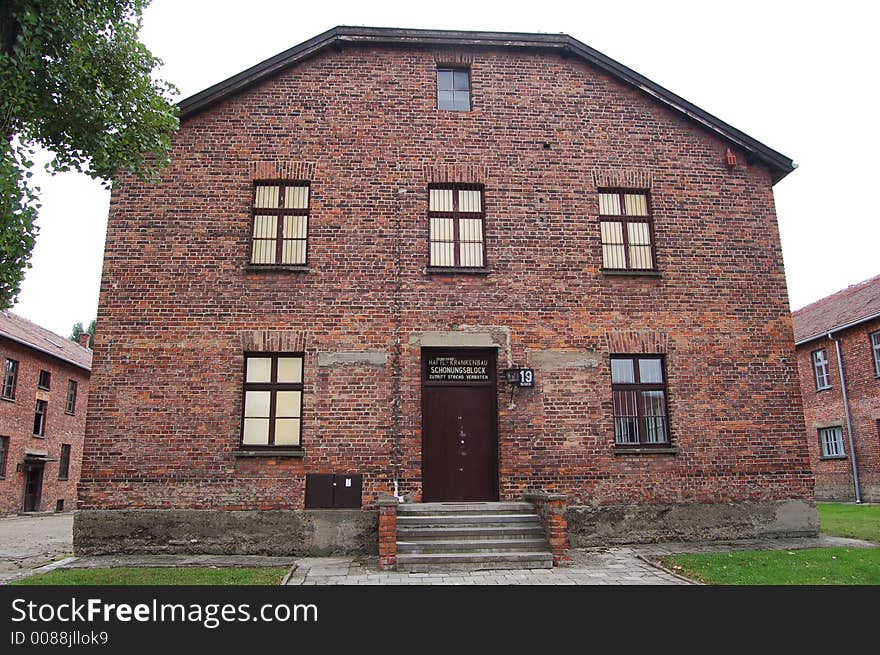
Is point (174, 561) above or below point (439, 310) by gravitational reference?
below

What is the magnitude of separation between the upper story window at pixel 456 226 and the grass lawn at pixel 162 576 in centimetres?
604

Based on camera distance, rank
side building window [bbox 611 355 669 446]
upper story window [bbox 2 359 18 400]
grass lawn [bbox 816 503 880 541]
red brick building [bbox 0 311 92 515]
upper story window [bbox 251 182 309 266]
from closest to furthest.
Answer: side building window [bbox 611 355 669 446], upper story window [bbox 251 182 309 266], grass lawn [bbox 816 503 880 541], upper story window [bbox 2 359 18 400], red brick building [bbox 0 311 92 515]

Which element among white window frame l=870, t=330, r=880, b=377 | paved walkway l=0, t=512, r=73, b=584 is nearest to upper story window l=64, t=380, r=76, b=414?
paved walkway l=0, t=512, r=73, b=584

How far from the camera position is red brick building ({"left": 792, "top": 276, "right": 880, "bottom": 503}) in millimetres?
23406

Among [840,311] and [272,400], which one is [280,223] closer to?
[272,400]

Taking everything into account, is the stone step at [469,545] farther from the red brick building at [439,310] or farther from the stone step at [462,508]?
the red brick building at [439,310]

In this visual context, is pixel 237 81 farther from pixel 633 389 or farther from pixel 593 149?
pixel 633 389

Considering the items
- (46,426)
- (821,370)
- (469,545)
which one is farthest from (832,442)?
(46,426)

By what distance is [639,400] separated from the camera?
12219 millimetres

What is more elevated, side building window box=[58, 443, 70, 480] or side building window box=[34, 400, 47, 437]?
side building window box=[34, 400, 47, 437]

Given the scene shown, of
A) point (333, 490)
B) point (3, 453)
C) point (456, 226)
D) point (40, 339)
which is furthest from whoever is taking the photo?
point (40, 339)

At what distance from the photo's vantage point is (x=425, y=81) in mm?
13148

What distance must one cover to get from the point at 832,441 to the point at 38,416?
33.1 m

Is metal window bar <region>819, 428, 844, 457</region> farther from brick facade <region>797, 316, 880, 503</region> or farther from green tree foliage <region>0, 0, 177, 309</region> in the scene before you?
green tree foliage <region>0, 0, 177, 309</region>
